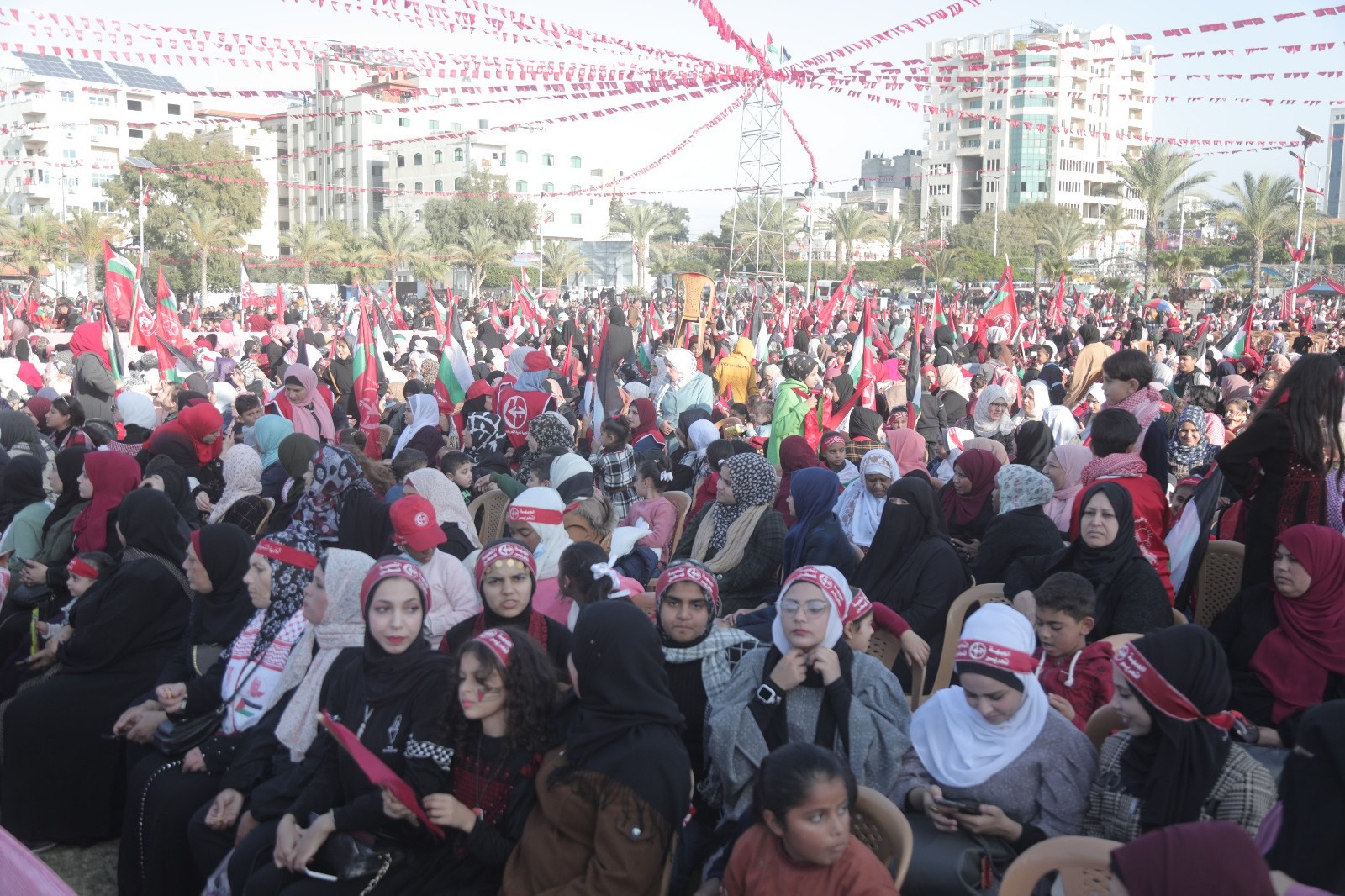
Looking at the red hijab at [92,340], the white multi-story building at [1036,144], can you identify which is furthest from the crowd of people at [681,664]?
the white multi-story building at [1036,144]

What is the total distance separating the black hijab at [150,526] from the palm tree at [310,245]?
45557 mm

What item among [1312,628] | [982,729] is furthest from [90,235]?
[1312,628]

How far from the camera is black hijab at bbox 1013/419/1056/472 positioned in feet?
21.4

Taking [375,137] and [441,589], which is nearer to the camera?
[441,589]

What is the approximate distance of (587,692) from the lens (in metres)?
3.18

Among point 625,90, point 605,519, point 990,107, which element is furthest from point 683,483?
point 990,107

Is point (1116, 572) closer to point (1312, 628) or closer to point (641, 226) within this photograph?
point (1312, 628)

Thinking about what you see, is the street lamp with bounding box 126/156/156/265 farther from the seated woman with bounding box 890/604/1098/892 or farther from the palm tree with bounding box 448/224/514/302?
the seated woman with bounding box 890/604/1098/892

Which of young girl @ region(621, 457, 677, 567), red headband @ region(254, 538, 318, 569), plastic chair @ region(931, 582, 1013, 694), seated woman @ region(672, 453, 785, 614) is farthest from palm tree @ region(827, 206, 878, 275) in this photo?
red headband @ region(254, 538, 318, 569)

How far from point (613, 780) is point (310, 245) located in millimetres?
50752

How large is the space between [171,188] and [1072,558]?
2158 inches

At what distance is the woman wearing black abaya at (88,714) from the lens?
4848 mm

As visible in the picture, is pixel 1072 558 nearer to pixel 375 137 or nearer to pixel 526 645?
pixel 526 645

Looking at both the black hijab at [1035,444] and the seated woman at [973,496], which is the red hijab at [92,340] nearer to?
the seated woman at [973,496]
